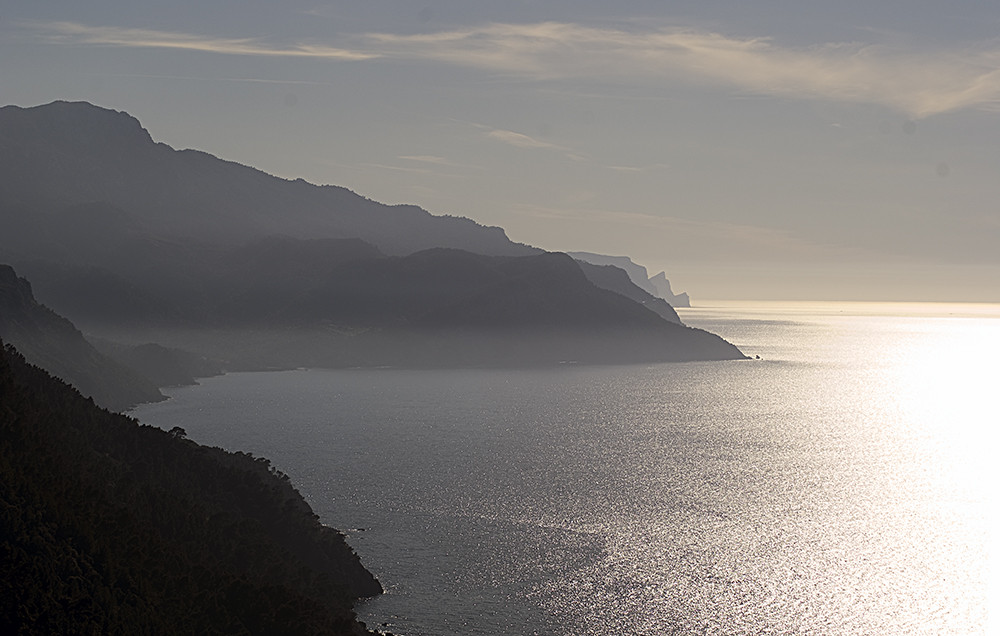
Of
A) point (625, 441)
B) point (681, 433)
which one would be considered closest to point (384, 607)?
point (625, 441)

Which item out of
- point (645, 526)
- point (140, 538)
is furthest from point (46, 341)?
point (140, 538)

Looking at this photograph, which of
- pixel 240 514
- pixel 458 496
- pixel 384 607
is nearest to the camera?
pixel 384 607

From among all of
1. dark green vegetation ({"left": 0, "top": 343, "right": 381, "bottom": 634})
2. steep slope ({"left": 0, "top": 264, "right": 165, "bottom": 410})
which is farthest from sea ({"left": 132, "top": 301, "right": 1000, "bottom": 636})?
steep slope ({"left": 0, "top": 264, "right": 165, "bottom": 410})

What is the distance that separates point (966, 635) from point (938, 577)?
16087 mm

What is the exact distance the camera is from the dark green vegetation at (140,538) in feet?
145

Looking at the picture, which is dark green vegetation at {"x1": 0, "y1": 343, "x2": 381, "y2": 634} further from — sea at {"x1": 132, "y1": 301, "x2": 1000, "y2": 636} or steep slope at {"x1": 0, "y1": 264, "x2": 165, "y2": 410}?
steep slope at {"x1": 0, "y1": 264, "x2": 165, "y2": 410}

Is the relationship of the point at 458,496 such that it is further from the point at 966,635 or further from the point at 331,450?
the point at 966,635

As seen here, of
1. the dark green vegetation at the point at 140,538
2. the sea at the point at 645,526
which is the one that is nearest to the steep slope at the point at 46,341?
the sea at the point at 645,526

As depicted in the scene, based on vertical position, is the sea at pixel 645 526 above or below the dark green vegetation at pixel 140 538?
below

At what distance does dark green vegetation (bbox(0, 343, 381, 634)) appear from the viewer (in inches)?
1741

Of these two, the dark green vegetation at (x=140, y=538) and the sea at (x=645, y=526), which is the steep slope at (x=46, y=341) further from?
the dark green vegetation at (x=140, y=538)

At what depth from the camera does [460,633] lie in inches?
2485

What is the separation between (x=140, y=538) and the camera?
53156mm

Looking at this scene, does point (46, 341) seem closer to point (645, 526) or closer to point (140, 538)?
point (645, 526)
